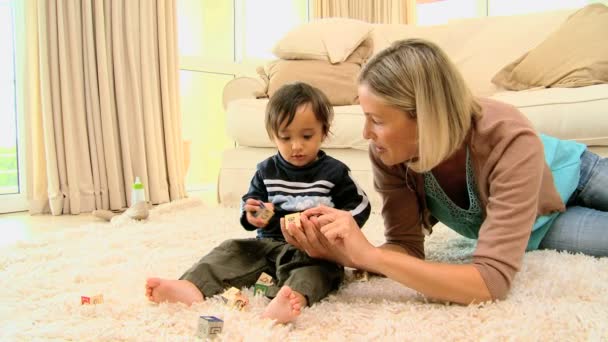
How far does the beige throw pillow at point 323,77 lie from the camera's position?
258 centimetres

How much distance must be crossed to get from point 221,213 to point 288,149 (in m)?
1.13

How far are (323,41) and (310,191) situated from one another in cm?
170

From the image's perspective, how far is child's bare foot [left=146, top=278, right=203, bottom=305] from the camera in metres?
0.99

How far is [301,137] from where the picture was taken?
1.24 meters

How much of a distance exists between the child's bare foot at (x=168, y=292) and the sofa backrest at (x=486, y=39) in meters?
2.05

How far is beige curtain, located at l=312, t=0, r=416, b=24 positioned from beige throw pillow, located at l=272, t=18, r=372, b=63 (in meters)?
1.92

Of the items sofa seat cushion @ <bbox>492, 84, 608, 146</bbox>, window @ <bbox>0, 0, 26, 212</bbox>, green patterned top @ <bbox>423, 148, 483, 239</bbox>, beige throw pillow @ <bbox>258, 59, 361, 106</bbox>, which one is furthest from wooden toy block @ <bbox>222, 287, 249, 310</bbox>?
window @ <bbox>0, 0, 26, 212</bbox>

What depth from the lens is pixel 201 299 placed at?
1.01 meters

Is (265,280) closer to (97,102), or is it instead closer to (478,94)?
(478,94)

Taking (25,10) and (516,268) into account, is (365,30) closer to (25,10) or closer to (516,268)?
(25,10)

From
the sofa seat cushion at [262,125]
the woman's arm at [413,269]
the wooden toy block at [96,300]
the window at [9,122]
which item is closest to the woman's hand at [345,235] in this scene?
the woman's arm at [413,269]

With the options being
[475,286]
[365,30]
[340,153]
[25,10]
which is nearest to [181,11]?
[25,10]

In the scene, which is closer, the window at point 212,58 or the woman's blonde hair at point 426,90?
the woman's blonde hair at point 426,90

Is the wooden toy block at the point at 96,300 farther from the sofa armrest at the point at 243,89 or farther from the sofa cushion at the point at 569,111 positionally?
the sofa armrest at the point at 243,89
